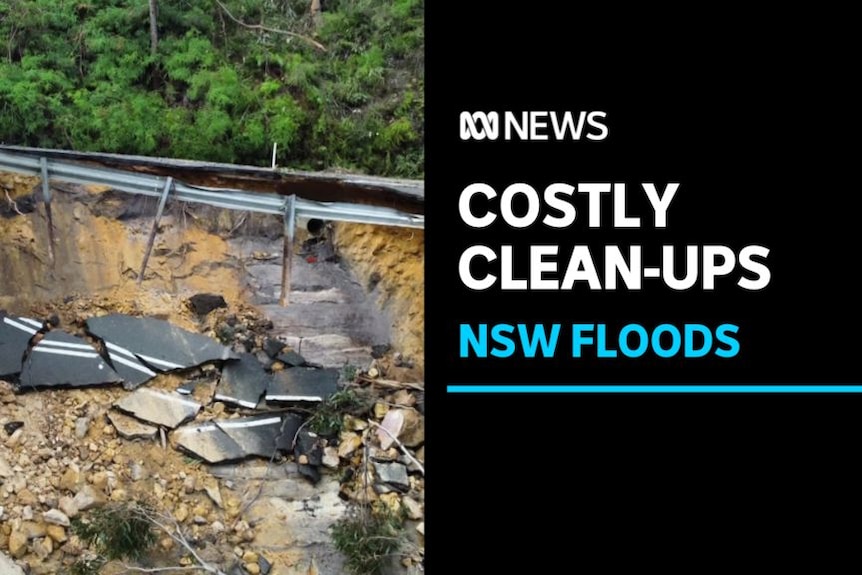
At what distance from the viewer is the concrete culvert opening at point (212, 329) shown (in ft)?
12.4

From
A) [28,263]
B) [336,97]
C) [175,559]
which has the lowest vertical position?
[175,559]

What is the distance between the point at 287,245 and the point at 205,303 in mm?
513

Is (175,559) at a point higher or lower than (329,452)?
lower

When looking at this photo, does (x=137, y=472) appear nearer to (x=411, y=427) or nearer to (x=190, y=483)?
(x=190, y=483)

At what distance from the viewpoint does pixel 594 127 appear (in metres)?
3.22

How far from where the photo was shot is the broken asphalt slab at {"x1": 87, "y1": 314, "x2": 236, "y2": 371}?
3.82 metres

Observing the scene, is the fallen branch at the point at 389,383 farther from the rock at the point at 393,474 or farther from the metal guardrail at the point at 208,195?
the metal guardrail at the point at 208,195

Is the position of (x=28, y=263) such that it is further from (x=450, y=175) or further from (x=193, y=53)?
(x=450, y=175)

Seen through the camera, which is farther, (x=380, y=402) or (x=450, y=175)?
(x=380, y=402)

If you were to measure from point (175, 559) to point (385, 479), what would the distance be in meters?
1.08

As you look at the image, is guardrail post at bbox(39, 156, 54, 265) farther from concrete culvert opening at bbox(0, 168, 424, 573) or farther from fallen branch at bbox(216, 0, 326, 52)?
fallen branch at bbox(216, 0, 326, 52)

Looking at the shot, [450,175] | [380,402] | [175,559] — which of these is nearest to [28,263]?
[175,559]

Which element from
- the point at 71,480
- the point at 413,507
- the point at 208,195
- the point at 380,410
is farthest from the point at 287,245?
the point at 71,480

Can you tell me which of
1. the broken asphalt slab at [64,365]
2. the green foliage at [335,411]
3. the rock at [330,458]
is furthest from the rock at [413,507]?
the broken asphalt slab at [64,365]
